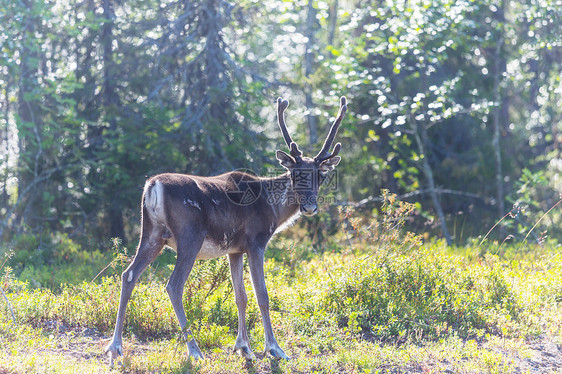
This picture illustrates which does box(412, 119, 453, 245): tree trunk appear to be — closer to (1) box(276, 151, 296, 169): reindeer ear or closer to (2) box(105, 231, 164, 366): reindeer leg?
(1) box(276, 151, 296, 169): reindeer ear

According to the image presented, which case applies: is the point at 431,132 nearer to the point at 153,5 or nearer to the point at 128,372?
the point at 153,5

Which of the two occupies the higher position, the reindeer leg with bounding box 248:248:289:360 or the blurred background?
the blurred background

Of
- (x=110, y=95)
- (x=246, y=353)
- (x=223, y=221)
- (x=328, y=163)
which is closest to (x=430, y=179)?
(x=328, y=163)

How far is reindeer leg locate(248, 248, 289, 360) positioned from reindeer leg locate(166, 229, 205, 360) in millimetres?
878

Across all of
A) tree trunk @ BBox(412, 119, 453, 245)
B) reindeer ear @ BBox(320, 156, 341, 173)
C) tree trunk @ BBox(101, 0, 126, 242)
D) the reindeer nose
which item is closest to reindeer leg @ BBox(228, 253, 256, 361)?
the reindeer nose

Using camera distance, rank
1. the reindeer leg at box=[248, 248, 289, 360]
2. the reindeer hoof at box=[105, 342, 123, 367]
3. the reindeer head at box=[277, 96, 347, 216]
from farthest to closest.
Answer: the reindeer head at box=[277, 96, 347, 216], the reindeer leg at box=[248, 248, 289, 360], the reindeer hoof at box=[105, 342, 123, 367]

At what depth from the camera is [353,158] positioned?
1510 centimetres

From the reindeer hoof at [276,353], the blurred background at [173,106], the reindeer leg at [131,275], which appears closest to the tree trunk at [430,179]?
the blurred background at [173,106]

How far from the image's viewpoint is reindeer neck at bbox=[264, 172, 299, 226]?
309 inches

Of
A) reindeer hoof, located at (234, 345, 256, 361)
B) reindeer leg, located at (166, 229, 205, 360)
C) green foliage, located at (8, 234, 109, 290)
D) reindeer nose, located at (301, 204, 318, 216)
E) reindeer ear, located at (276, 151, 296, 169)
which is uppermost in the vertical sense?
reindeer ear, located at (276, 151, 296, 169)

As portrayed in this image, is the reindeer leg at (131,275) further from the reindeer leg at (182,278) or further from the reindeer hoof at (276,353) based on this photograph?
the reindeer hoof at (276,353)

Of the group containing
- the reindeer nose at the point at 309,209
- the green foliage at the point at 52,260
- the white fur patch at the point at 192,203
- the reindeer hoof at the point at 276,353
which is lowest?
the reindeer hoof at the point at 276,353

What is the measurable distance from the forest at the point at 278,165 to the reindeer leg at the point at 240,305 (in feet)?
1.30

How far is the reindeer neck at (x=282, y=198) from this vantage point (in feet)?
25.8
